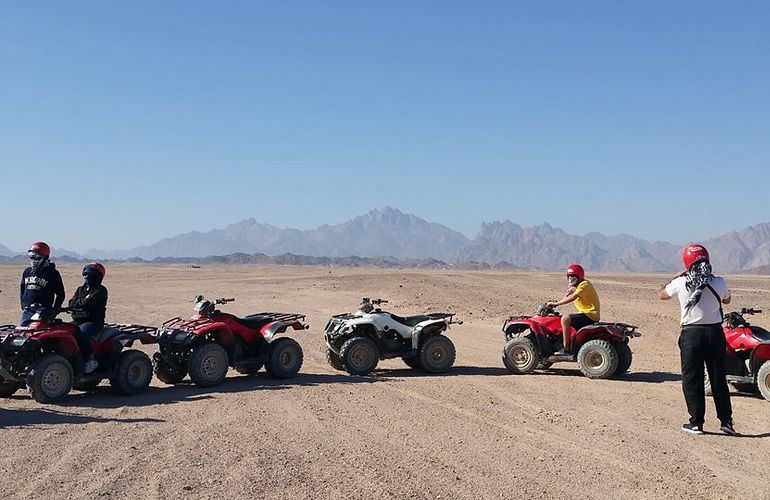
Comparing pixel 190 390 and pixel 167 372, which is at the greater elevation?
pixel 167 372

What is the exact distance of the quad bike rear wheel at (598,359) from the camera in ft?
39.5

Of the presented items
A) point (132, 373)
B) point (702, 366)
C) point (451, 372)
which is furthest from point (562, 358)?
point (132, 373)

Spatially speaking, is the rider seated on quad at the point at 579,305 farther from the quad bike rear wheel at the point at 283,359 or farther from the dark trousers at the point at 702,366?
the quad bike rear wheel at the point at 283,359

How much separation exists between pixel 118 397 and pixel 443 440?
4965 mm

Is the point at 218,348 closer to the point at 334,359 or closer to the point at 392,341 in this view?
the point at 334,359

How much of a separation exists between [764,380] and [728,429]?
229cm

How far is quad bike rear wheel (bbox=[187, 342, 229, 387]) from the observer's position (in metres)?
11.1

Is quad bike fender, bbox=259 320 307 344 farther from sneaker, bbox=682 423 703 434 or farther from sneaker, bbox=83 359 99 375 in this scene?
sneaker, bbox=682 423 703 434

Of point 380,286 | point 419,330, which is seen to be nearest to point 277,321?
point 419,330

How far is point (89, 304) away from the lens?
34.2 ft

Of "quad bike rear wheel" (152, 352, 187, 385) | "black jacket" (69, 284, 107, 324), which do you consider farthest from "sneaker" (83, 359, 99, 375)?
"quad bike rear wheel" (152, 352, 187, 385)

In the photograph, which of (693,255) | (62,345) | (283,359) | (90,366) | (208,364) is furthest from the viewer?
(283,359)

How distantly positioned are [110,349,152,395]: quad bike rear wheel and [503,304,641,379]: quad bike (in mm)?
5851

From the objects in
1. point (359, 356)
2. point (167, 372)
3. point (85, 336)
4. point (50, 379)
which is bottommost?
point (167, 372)
